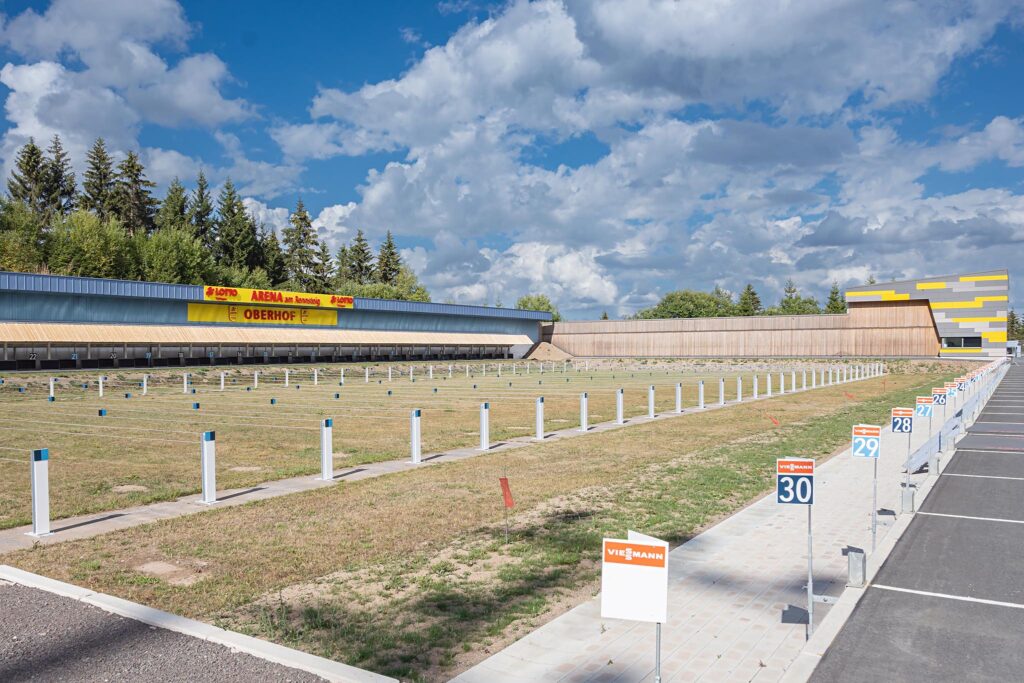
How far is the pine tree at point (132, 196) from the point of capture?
88.6 m

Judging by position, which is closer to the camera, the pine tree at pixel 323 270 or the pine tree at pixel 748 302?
the pine tree at pixel 323 270

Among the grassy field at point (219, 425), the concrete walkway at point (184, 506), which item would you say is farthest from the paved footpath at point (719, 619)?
the grassy field at point (219, 425)

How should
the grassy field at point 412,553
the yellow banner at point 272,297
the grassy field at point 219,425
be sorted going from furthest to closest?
the yellow banner at point 272,297, the grassy field at point 219,425, the grassy field at point 412,553

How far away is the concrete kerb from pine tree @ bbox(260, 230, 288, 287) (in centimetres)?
9778

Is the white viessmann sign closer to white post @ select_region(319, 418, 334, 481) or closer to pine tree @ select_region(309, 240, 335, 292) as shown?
white post @ select_region(319, 418, 334, 481)

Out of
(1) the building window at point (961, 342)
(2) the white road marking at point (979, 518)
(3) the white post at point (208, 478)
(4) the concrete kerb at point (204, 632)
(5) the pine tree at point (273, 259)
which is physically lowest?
(2) the white road marking at point (979, 518)

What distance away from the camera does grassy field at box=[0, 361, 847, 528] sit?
43.7 ft

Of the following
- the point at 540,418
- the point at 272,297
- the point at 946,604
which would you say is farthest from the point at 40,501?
the point at 272,297

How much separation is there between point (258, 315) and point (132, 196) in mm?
39780

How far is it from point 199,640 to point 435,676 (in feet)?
6.46

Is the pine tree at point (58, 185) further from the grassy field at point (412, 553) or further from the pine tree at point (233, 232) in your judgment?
the grassy field at point (412, 553)

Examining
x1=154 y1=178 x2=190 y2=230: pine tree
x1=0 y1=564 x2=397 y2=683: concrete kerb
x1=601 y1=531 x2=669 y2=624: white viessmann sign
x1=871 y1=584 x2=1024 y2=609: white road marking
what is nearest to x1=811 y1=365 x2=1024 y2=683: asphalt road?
x1=871 y1=584 x2=1024 y2=609: white road marking

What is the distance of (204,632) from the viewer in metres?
6.17

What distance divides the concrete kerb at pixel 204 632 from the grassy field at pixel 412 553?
0.24m
